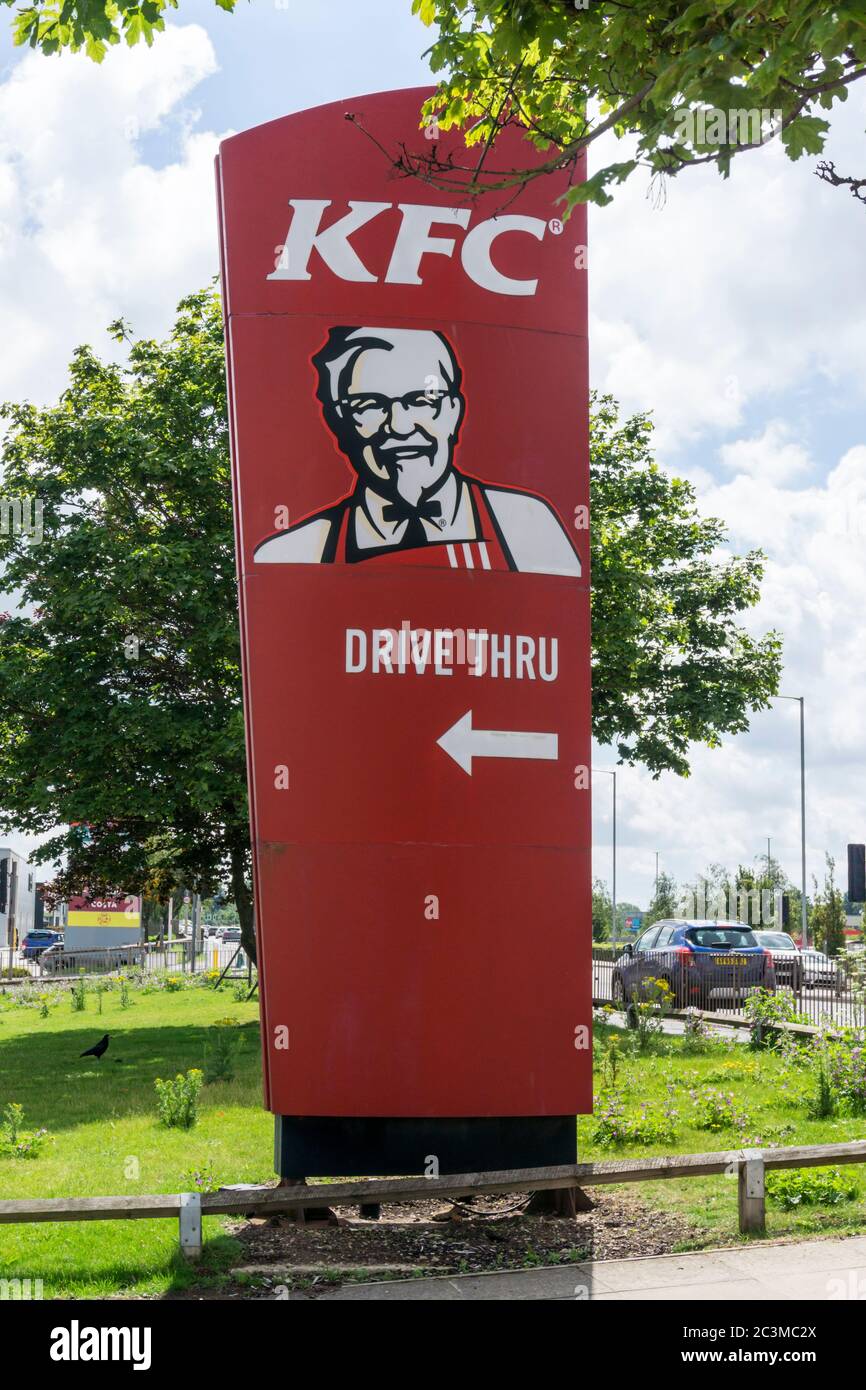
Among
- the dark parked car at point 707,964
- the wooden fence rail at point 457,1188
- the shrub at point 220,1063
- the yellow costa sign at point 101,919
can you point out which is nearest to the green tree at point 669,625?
the dark parked car at point 707,964

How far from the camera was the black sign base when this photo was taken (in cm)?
902

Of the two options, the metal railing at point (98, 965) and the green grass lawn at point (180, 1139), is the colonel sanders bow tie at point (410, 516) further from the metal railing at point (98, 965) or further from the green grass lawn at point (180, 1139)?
the metal railing at point (98, 965)

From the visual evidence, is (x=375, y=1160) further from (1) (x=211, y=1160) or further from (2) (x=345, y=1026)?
(1) (x=211, y=1160)

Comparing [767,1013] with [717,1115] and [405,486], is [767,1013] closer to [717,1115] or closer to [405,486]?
[717,1115]

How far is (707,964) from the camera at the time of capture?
24281mm

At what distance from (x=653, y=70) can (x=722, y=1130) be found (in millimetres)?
8860

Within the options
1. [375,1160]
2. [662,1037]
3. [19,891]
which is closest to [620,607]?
[662,1037]

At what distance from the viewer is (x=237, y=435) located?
9.50m

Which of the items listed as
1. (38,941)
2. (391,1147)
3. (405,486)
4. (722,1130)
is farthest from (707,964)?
(38,941)

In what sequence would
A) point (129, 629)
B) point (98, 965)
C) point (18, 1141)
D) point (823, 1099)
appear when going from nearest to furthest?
point (18, 1141)
point (823, 1099)
point (129, 629)
point (98, 965)

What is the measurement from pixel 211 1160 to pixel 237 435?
20.1 feet

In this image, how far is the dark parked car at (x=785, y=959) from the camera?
94.1 feet

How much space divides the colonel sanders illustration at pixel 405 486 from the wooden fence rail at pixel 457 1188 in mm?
4133

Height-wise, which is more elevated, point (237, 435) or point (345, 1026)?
point (237, 435)
